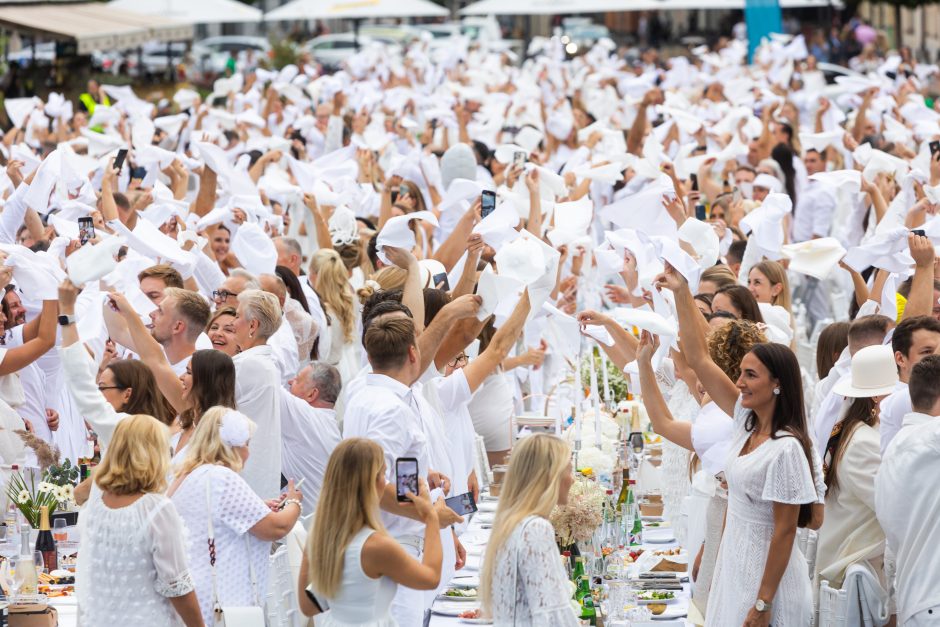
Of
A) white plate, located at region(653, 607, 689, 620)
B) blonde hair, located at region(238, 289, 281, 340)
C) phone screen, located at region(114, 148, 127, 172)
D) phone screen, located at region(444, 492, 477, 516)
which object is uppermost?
phone screen, located at region(114, 148, 127, 172)

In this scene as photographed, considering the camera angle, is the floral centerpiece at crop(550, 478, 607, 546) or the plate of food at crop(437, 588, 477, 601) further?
the plate of food at crop(437, 588, 477, 601)

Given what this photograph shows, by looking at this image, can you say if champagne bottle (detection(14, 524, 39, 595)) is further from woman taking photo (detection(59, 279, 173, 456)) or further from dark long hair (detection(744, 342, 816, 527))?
dark long hair (detection(744, 342, 816, 527))

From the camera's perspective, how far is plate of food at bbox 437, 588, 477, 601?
559 centimetres

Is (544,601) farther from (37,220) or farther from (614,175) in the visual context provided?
(614,175)

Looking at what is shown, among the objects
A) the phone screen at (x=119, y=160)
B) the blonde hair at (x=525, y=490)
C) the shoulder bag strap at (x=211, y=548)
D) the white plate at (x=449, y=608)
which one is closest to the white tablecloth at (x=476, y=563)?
the white plate at (x=449, y=608)

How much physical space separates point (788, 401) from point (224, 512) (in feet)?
6.34

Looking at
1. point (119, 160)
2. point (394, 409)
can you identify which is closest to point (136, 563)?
point (394, 409)

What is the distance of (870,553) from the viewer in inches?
211

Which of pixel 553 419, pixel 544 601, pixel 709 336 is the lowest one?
pixel 553 419

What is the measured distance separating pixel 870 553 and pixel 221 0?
1098 inches

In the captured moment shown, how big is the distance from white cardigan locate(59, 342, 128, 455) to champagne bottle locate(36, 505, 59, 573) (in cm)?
61

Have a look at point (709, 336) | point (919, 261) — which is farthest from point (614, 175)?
point (709, 336)

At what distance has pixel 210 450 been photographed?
16.4ft

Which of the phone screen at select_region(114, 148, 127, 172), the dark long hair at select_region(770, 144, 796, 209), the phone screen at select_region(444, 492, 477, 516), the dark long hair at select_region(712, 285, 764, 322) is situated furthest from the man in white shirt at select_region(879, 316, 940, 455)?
the dark long hair at select_region(770, 144, 796, 209)
